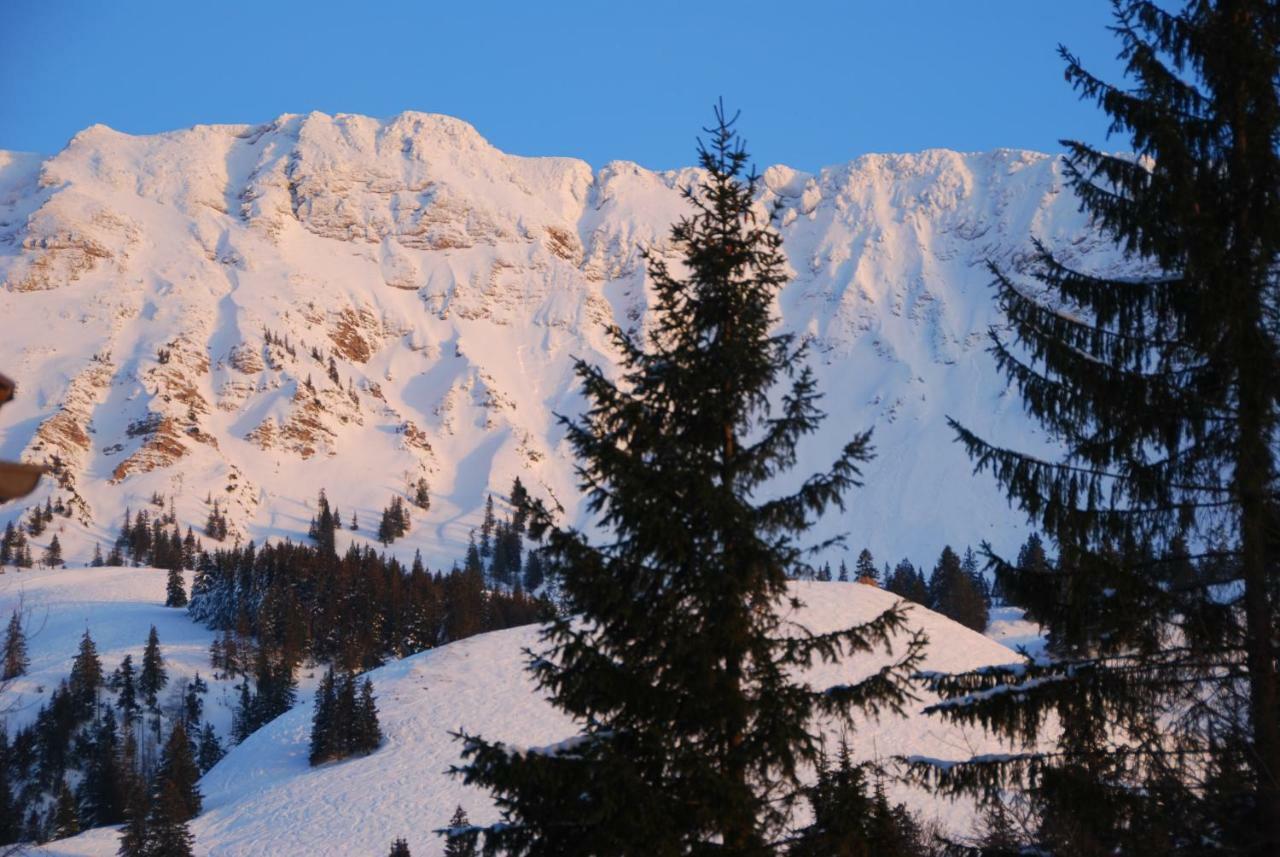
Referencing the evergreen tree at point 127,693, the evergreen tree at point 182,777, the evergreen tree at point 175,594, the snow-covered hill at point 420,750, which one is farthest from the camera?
the evergreen tree at point 175,594

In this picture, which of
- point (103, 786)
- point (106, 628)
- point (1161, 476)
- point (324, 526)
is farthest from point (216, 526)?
point (1161, 476)

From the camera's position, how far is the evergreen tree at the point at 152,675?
279ft

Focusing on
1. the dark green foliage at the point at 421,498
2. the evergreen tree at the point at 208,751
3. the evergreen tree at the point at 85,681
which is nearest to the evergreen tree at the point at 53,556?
the dark green foliage at the point at 421,498

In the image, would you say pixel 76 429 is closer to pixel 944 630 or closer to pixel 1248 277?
pixel 944 630

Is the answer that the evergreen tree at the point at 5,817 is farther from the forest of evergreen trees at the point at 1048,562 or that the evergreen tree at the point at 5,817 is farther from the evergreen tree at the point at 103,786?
the evergreen tree at the point at 103,786

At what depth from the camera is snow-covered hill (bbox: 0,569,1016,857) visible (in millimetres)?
42125

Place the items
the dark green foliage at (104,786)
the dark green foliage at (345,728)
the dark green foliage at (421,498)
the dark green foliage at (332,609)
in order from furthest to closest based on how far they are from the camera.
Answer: the dark green foliage at (421,498), the dark green foliage at (332,609), the dark green foliage at (104,786), the dark green foliage at (345,728)

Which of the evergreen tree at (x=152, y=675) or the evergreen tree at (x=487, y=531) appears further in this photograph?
the evergreen tree at (x=487, y=531)

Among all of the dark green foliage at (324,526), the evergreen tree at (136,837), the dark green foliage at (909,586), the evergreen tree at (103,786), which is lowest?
the evergreen tree at (103,786)

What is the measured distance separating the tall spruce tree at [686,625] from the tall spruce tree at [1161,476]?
1268mm

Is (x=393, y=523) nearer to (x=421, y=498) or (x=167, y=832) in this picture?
(x=421, y=498)

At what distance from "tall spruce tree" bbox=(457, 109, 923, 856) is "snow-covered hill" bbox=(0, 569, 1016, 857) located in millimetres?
21952

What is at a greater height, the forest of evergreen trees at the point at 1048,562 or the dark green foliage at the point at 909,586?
the dark green foliage at the point at 909,586

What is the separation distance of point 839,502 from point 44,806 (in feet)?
266
